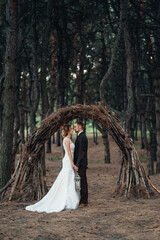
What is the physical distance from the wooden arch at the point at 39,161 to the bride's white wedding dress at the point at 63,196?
892 millimetres

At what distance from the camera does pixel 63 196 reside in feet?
23.7

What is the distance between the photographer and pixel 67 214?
6617 millimetres

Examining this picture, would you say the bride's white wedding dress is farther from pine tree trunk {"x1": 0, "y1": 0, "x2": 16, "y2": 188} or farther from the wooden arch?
pine tree trunk {"x1": 0, "y1": 0, "x2": 16, "y2": 188}

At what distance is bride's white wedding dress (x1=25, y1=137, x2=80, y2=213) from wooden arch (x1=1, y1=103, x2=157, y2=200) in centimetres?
89

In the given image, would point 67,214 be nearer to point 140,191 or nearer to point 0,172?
point 140,191

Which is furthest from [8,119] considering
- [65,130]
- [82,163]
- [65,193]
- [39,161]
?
[65,193]

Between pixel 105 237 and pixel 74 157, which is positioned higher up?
pixel 74 157

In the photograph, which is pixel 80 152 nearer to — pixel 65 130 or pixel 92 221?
pixel 65 130

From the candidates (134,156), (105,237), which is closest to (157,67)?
(134,156)

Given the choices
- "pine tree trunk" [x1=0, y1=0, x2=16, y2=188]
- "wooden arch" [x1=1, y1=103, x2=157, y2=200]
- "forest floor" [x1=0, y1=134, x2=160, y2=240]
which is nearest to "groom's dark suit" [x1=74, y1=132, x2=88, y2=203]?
"forest floor" [x1=0, y1=134, x2=160, y2=240]

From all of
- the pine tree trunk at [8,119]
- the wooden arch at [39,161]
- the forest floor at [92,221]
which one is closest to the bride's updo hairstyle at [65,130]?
the wooden arch at [39,161]

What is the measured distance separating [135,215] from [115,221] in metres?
0.54

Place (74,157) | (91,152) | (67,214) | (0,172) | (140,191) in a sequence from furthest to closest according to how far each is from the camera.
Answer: (91,152)
(0,172)
(140,191)
(74,157)
(67,214)

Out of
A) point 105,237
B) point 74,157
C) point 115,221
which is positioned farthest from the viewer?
point 74,157
